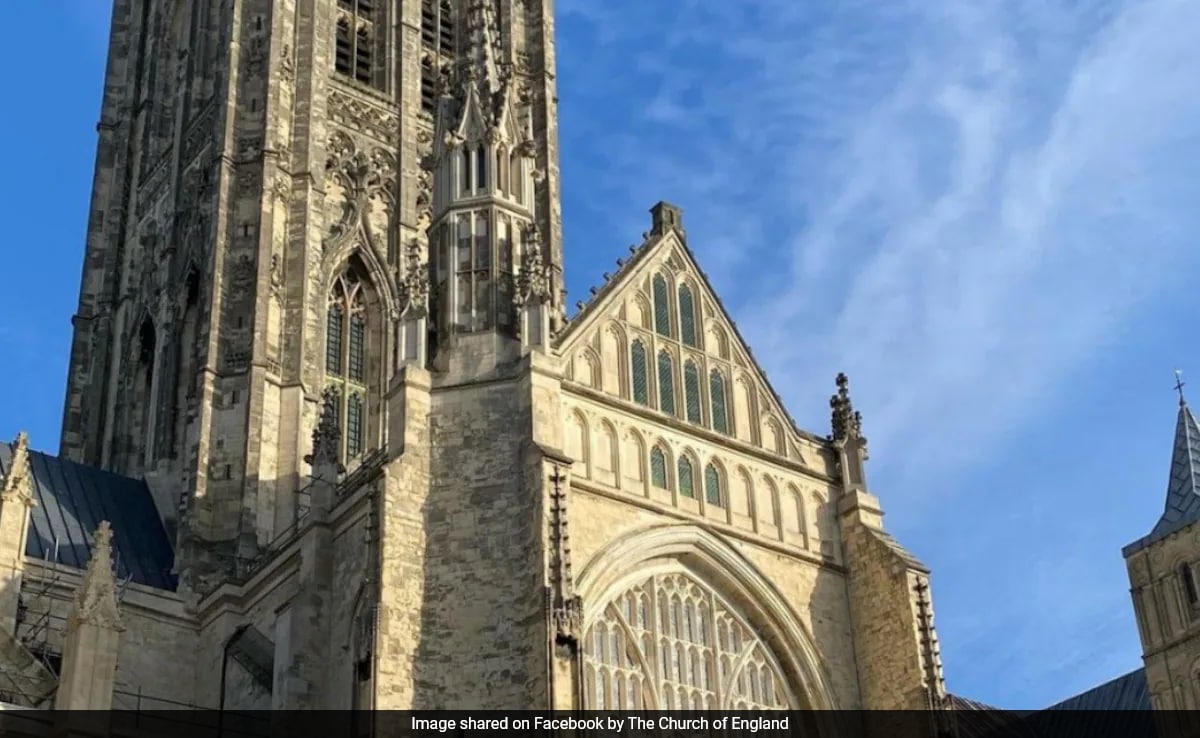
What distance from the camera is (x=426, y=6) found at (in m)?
45.1

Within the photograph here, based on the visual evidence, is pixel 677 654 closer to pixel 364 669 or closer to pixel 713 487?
pixel 713 487

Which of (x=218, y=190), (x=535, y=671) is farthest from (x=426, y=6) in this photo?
(x=535, y=671)

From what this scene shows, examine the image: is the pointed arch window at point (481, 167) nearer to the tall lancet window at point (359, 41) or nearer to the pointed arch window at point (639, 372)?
the pointed arch window at point (639, 372)

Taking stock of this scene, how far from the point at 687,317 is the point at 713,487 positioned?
3.25 meters

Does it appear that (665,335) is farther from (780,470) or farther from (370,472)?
(370,472)

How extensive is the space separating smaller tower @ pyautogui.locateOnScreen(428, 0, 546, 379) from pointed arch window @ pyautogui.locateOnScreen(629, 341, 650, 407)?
2359 mm

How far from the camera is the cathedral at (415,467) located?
24.6 metres

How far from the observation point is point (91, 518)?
112 feet

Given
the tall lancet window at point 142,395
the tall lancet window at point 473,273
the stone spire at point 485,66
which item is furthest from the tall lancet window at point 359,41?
the tall lancet window at point 473,273

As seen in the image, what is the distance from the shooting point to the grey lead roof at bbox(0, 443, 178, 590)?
32.7 metres

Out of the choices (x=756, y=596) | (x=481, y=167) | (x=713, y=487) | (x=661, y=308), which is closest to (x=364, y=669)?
(x=756, y=596)

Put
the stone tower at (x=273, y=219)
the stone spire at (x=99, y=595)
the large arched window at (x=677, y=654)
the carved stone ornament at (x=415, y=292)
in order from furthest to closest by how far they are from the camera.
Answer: the stone tower at (x=273, y=219) < the carved stone ornament at (x=415, y=292) < the large arched window at (x=677, y=654) < the stone spire at (x=99, y=595)

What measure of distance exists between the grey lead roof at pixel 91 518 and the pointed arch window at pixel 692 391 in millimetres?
10857

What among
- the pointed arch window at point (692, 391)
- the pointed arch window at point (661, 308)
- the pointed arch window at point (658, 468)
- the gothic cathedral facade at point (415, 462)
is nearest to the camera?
the gothic cathedral facade at point (415, 462)
